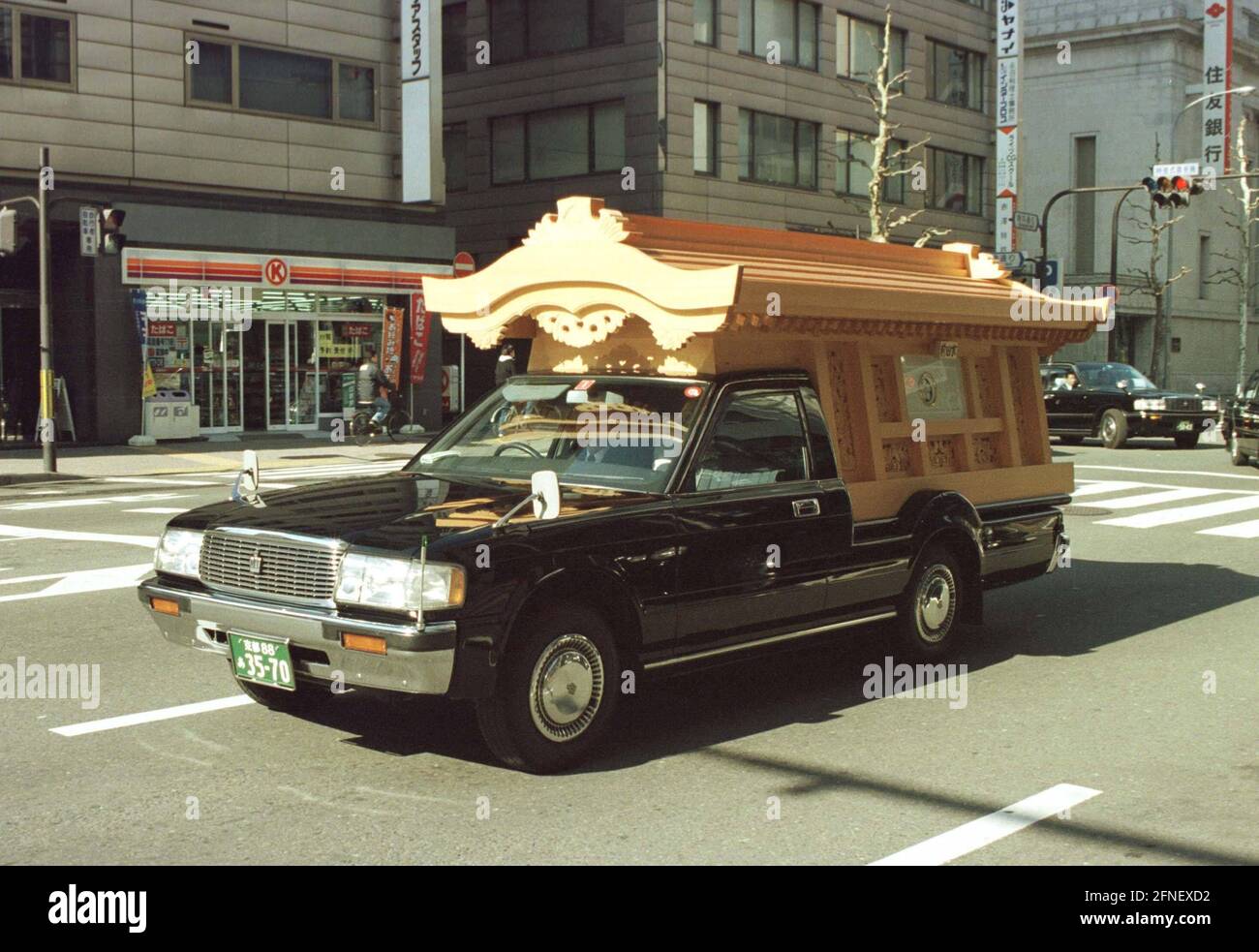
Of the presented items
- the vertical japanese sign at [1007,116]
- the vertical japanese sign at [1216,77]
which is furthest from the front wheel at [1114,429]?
the vertical japanese sign at [1216,77]

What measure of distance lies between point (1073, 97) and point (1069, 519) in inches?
1946

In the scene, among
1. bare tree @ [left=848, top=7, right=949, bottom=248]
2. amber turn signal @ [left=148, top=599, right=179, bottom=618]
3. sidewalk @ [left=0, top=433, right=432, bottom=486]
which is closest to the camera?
amber turn signal @ [left=148, top=599, right=179, bottom=618]

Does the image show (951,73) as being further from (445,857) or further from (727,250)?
(445,857)

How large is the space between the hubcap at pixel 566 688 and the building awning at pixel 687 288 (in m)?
1.64

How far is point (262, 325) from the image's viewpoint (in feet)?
95.9

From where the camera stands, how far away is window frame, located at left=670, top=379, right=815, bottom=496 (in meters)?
6.60

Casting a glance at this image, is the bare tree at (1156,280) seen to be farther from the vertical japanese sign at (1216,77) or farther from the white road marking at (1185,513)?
the white road marking at (1185,513)

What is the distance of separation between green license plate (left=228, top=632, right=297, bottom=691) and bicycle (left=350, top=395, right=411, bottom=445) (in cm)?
2213

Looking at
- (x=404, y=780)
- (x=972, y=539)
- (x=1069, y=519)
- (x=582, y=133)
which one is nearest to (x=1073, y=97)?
(x=582, y=133)

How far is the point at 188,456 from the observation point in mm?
24656

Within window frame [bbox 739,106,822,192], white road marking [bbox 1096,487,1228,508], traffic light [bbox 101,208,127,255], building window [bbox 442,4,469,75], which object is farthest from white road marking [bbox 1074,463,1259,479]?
building window [bbox 442,4,469,75]

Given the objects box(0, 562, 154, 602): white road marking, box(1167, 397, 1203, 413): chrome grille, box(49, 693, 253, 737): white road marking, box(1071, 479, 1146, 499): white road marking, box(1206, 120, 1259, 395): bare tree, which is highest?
box(1206, 120, 1259, 395): bare tree

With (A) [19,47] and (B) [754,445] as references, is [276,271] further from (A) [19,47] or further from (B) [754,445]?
(B) [754,445]

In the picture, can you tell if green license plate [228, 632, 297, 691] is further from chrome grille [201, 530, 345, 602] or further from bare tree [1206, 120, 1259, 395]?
bare tree [1206, 120, 1259, 395]
